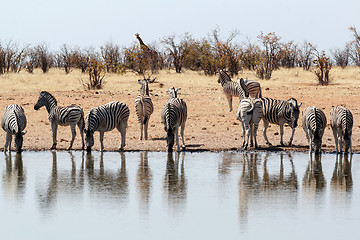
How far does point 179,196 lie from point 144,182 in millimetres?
1398

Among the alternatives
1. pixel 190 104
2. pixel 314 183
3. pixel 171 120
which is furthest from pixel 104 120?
pixel 190 104

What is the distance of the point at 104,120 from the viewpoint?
49.5ft

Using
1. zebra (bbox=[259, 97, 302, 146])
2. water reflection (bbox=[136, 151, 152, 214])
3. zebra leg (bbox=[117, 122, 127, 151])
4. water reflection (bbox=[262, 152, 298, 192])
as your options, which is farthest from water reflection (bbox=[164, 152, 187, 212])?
zebra (bbox=[259, 97, 302, 146])

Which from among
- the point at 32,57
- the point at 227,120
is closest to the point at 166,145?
the point at 227,120

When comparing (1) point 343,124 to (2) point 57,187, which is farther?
(1) point 343,124

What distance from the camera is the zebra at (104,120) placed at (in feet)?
48.1

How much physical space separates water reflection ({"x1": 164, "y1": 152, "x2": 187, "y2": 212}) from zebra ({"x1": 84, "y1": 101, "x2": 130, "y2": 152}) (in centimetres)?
191

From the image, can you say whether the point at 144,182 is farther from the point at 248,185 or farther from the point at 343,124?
the point at 343,124

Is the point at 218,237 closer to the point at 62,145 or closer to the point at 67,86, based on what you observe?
the point at 62,145

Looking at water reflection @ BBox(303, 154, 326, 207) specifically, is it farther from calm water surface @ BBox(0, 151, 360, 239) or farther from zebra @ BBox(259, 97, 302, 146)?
zebra @ BBox(259, 97, 302, 146)

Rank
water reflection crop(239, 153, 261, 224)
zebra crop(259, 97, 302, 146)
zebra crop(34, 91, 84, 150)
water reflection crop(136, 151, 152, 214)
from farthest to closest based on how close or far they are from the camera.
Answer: zebra crop(259, 97, 302, 146) → zebra crop(34, 91, 84, 150) → water reflection crop(136, 151, 152, 214) → water reflection crop(239, 153, 261, 224)

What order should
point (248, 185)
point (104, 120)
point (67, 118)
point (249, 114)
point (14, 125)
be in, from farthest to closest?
point (67, 118) < point (249, 114) < point (104, 120) < point (14, 125) < point (248, 185)

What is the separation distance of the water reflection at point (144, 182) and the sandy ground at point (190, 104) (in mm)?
2149

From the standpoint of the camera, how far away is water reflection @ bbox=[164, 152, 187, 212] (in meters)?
9.30
